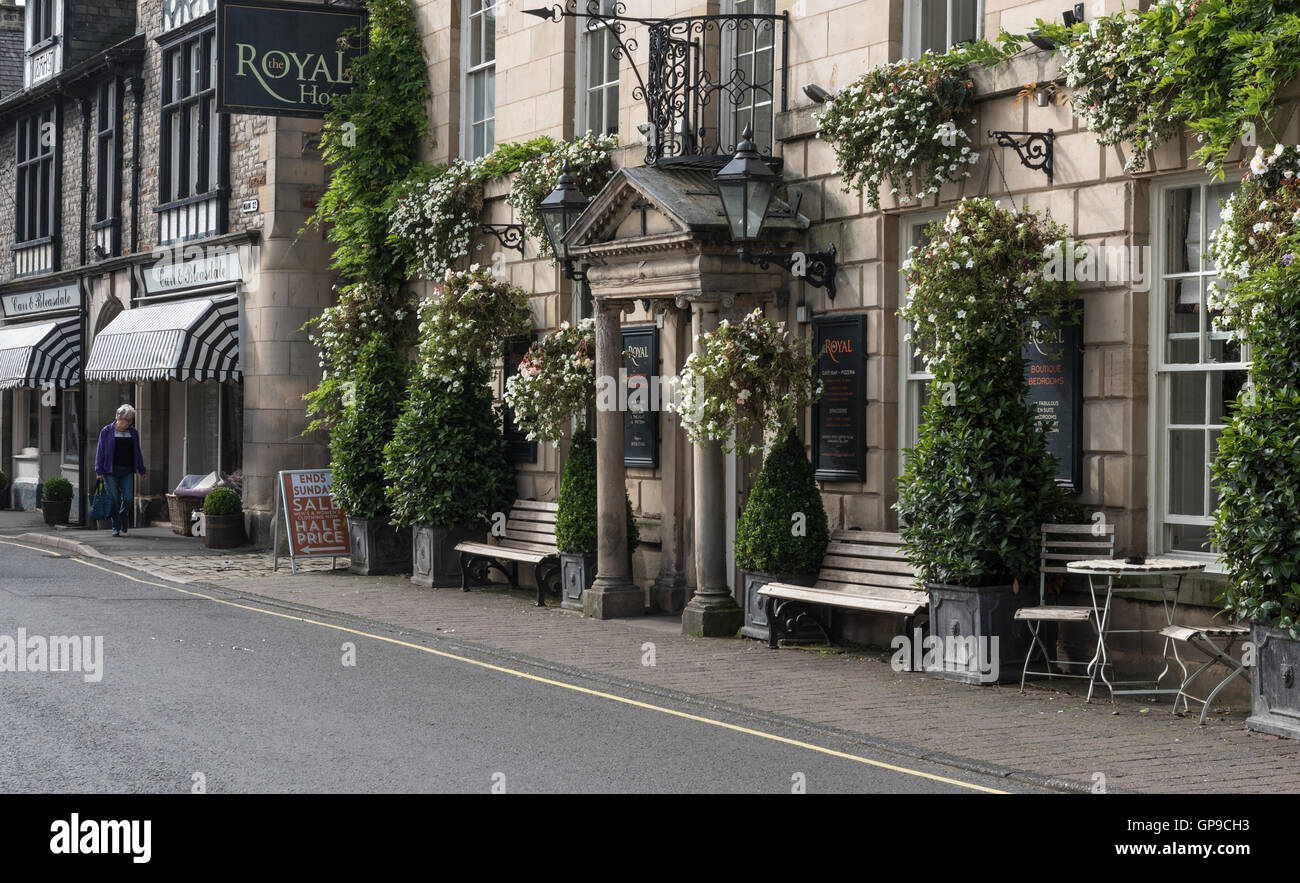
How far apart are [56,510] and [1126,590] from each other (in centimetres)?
2036

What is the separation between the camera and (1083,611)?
10.3 m

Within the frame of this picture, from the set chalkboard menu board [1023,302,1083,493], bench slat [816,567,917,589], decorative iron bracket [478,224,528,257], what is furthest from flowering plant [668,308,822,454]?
decorative iron bracket [478,224,528,257]

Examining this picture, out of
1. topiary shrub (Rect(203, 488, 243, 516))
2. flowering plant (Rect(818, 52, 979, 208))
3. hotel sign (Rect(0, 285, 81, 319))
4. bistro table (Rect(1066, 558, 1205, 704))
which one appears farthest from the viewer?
hotel sign (Rect(0, 285, 81, 319))

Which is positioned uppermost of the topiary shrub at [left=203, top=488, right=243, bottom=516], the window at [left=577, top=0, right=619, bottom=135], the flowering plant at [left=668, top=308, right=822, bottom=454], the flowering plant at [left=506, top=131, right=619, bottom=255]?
the window at [left=577, top=0, right=619, bottom=135]

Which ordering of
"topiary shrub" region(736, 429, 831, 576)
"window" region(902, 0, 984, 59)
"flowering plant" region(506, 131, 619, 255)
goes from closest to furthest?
"window" region(902, 0, 984, 59) < "topiary shrub" region(736, 429, 831, 576) < "flowering plant" region(506, 131, 619, 255)

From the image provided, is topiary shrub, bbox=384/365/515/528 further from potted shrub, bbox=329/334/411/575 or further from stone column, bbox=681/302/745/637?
stone column, bbox=681/302/745/637

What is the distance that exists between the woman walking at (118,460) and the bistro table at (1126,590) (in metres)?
16.8

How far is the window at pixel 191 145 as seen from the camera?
2403 centimetres

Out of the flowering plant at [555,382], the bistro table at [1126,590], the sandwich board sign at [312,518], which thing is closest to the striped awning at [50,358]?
the sandwich board sign at [312,518]

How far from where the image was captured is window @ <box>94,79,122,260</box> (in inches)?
1088

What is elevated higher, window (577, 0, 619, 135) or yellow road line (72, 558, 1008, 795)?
window (577, 0, 619, 135)

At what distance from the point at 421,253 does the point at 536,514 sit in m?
3.58

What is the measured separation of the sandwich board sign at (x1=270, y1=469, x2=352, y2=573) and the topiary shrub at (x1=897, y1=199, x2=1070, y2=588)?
9243 mm

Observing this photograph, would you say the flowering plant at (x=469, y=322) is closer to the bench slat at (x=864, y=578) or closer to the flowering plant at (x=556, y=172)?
the flowering plant at (x=556, y=172)
